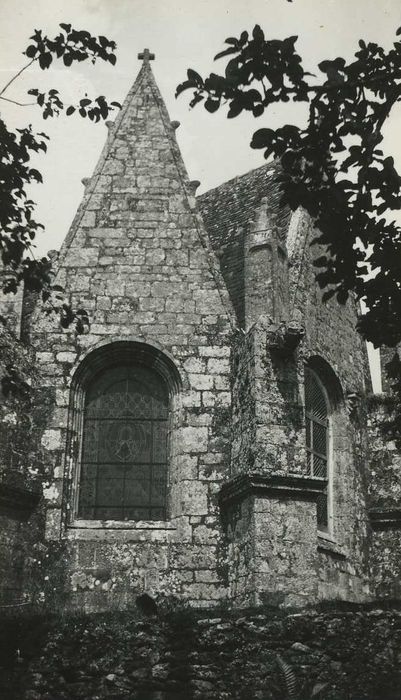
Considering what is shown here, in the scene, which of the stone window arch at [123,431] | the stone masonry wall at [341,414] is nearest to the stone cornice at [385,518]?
the stone masonry wall at [341,414]

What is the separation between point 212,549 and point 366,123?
609 centimetres

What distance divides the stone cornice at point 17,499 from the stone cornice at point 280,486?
2564 mm

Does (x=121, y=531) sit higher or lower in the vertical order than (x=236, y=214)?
lower

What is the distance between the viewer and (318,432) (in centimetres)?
1691

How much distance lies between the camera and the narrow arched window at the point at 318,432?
16369 mm

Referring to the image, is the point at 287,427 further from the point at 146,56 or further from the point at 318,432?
the point at 146,56

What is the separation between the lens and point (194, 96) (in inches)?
376

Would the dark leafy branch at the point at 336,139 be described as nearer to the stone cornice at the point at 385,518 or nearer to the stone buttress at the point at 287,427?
the stone buttress at the point at 287,427

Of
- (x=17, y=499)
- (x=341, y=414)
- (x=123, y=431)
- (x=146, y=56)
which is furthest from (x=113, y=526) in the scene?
→ (x=146, y=56)

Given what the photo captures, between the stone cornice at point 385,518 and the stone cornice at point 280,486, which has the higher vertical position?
the stone cornice at point 385,518

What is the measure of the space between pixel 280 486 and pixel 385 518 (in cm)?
399

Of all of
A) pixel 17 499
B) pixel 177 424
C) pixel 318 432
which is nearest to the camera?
pixel 17 499

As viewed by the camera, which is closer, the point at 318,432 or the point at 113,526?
the point at 113,526

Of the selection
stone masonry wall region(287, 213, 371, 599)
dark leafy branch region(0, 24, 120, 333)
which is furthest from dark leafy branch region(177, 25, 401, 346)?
stone masonry wall region(287, 213, 371, 599)
